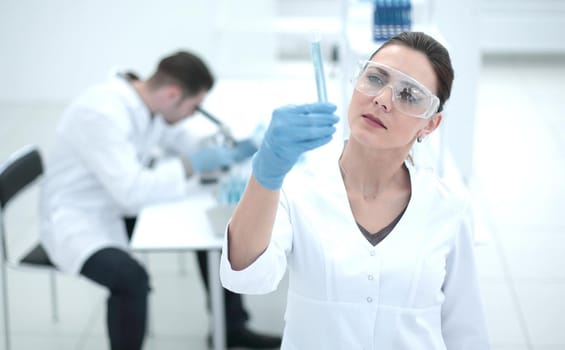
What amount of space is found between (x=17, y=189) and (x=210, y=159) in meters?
0.67

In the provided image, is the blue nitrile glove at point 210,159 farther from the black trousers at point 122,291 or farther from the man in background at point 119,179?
the black trousers at point 122,291

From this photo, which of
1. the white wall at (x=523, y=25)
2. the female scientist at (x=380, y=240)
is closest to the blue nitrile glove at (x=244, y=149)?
the female scientist at (x=380, y=240)

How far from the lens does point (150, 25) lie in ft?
18.3

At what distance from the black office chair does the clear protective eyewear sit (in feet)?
5.36

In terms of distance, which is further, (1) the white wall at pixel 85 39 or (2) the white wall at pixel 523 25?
(2) the white wall at pixel 523 25

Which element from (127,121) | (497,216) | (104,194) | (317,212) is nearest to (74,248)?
(104,194)

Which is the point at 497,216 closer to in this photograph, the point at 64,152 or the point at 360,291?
the point at 64,152

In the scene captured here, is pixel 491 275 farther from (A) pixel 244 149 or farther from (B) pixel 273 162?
(B) pixel 273 162

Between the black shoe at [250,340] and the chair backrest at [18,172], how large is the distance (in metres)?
0.91

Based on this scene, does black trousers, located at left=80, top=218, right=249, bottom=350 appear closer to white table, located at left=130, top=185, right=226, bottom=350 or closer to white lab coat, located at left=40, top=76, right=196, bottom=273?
white lab coat, located at left=40, top=76, right=196, bottom=273

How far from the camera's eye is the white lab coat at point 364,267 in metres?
1.43

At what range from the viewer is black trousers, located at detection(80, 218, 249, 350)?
258 cm

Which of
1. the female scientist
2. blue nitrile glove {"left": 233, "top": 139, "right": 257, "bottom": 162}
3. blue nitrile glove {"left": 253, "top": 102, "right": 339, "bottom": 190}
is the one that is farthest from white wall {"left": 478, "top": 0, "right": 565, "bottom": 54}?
blue nitrile glove {"left": 253, "top": 102, "right": 339, "bottom": 190}

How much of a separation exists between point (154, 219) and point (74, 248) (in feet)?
0.97
